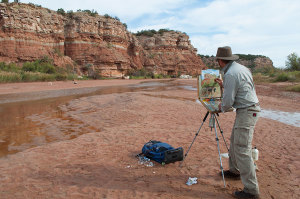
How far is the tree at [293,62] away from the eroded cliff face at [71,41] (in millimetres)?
34302

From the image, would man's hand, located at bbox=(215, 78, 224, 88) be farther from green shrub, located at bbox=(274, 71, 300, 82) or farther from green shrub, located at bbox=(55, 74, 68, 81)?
green shrub, located at bbox=(55, 74, 68, 81)

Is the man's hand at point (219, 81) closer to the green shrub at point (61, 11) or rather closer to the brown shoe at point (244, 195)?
the brown shoe at point (244, 195)

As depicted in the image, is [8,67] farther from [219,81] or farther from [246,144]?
[246,144]

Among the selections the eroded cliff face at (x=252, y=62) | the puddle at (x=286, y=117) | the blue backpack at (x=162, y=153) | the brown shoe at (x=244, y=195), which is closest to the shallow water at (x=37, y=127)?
the puddle at (x=286, y=117)

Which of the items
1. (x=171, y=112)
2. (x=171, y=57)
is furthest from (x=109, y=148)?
(x=171, y=57)

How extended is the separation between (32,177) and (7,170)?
2.48ft

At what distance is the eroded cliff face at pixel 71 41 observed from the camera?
107ft

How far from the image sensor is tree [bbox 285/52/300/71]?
36.2 m

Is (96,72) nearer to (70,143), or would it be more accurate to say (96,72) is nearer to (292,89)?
(292,89)

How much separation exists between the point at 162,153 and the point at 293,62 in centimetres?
4140

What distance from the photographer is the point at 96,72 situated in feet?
144

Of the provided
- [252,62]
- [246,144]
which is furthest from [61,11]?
[252,62]

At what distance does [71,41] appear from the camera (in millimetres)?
43188

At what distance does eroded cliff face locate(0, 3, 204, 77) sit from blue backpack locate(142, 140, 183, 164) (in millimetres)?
35342
